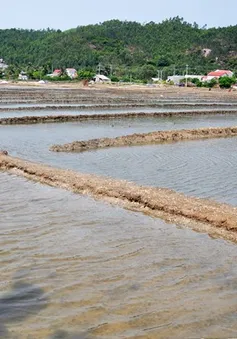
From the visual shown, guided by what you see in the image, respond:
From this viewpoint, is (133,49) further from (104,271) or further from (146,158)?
(104,271)

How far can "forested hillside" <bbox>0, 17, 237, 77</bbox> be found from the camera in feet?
442

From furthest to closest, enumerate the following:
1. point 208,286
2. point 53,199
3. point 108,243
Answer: point 53,199, point 108,243, point 208,286

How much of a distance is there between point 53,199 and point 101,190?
1081mm

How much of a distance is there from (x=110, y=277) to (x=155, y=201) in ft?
11.8

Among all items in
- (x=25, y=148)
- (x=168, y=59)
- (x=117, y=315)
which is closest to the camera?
(x=117, y=315)

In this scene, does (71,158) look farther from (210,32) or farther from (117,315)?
(210,32)

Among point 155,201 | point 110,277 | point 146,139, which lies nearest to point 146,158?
point 146,139

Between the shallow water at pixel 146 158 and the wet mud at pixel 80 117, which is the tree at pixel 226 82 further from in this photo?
the shallow water at pixel 146 158

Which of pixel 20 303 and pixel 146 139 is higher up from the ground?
pixel 20 303

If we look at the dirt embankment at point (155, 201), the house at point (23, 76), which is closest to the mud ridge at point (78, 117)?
the dirt embankment at point (155, 201)

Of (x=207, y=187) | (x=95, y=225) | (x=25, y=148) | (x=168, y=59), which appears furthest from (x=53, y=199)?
(x=168, y=59)

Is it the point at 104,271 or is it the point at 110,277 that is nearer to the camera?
the point at 110,277

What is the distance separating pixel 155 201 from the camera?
9023mm

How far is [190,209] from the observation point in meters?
8.52
